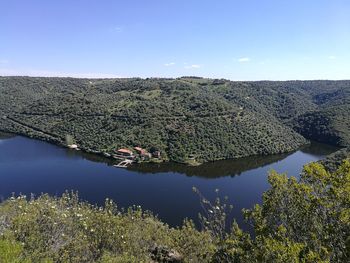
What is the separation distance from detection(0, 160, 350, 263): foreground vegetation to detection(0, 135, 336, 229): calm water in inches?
1434

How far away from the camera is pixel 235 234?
20141 millimetres

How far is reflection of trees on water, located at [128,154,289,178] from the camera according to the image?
10038 cm

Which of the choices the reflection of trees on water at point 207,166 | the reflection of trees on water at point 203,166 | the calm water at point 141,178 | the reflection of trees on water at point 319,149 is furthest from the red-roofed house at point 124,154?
the reflection of trees on water at point 319,149

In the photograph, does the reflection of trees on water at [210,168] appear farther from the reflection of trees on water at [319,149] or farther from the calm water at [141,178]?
the reflection of trees on water at [319,149]

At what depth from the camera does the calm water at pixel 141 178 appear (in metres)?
74.9

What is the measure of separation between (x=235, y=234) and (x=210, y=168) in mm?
85374

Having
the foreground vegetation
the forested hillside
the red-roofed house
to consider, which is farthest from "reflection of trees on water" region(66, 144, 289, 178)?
the foreground vegetation

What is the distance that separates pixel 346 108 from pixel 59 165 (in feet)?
424

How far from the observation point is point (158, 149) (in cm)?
11394

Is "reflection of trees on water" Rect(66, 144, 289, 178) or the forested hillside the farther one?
the forested hillside

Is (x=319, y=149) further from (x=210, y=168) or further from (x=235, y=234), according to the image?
(x=235, y=234)

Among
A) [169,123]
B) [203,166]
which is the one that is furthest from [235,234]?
[169,123]

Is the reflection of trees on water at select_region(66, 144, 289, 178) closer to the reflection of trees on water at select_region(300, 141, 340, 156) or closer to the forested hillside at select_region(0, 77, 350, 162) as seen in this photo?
the forested hillside at select_region(0, 77, 350, 162)

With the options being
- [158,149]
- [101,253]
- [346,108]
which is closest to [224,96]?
[346,108]
